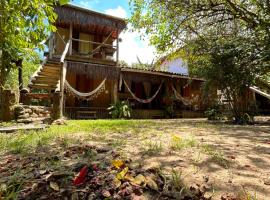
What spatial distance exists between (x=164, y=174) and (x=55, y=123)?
6487 millimetres

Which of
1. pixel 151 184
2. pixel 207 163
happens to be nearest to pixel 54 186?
pixel 151 184

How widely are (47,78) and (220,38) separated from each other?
300 inches

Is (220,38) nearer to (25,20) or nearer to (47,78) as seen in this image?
(47,78)

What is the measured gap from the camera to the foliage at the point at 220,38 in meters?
9.51

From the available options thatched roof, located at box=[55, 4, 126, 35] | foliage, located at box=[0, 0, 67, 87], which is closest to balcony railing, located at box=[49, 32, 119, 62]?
thatched roof, located at box=[55, 4, 126, 35]

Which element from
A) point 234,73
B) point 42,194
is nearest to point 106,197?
point 42,194

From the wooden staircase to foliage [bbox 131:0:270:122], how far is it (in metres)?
4.74

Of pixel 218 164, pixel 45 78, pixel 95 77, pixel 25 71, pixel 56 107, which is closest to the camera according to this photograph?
pixel 218 164

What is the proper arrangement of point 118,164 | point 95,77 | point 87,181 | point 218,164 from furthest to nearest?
point 95,77 → point 218,164 → point 118,164 → point 87,181

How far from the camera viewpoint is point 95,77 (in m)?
14.7

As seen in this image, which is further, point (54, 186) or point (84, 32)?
point (84, 32)

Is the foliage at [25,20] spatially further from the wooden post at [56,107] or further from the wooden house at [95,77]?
the wooden house at [95,77]

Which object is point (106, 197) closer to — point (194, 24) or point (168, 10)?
point (168, 10)

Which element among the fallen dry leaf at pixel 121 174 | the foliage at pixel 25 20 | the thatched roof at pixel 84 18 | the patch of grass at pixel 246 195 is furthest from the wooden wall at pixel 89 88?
the patch of grass at pixel 246 195
